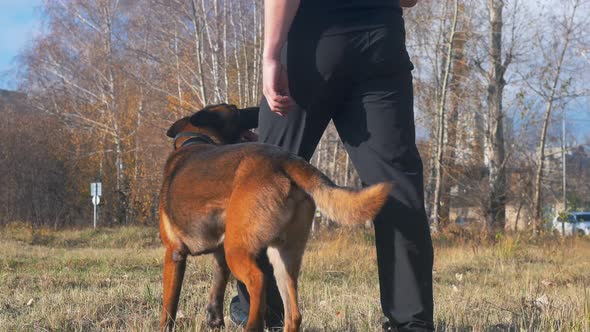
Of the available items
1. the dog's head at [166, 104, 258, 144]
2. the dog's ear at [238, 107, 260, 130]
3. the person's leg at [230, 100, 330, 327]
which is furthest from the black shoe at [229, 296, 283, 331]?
the dog's ear at [238, 107, 260, 130]

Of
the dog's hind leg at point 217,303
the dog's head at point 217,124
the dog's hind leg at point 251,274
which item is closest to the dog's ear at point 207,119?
the dog's head at point 217,124

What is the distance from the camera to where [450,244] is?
12.7m

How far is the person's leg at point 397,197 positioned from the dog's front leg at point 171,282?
1.08m

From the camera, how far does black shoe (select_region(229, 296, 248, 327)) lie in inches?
145

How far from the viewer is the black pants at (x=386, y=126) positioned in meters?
3.17

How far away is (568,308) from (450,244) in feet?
28.2

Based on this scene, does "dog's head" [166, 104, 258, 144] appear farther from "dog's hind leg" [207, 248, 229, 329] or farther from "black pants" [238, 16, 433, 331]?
"black pants" [238, 16, 433, 331]

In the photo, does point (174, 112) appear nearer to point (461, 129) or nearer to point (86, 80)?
point (461, 129)

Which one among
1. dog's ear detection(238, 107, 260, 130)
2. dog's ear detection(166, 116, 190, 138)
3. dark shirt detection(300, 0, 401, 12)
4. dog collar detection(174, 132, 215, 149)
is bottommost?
dog collar detection(174, 132, 215, 149)

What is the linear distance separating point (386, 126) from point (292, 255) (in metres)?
0.77

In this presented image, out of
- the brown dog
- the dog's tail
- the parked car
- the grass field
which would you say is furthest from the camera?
the parked car

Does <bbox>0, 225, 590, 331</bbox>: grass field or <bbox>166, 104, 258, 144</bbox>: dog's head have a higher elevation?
<bbox>166, 104, 258, 144</bbox>: dog's head

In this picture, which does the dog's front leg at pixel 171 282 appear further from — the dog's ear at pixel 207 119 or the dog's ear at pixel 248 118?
the dog's ear at pixel 248 118

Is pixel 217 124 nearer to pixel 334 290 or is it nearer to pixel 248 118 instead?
pixel 248 118
